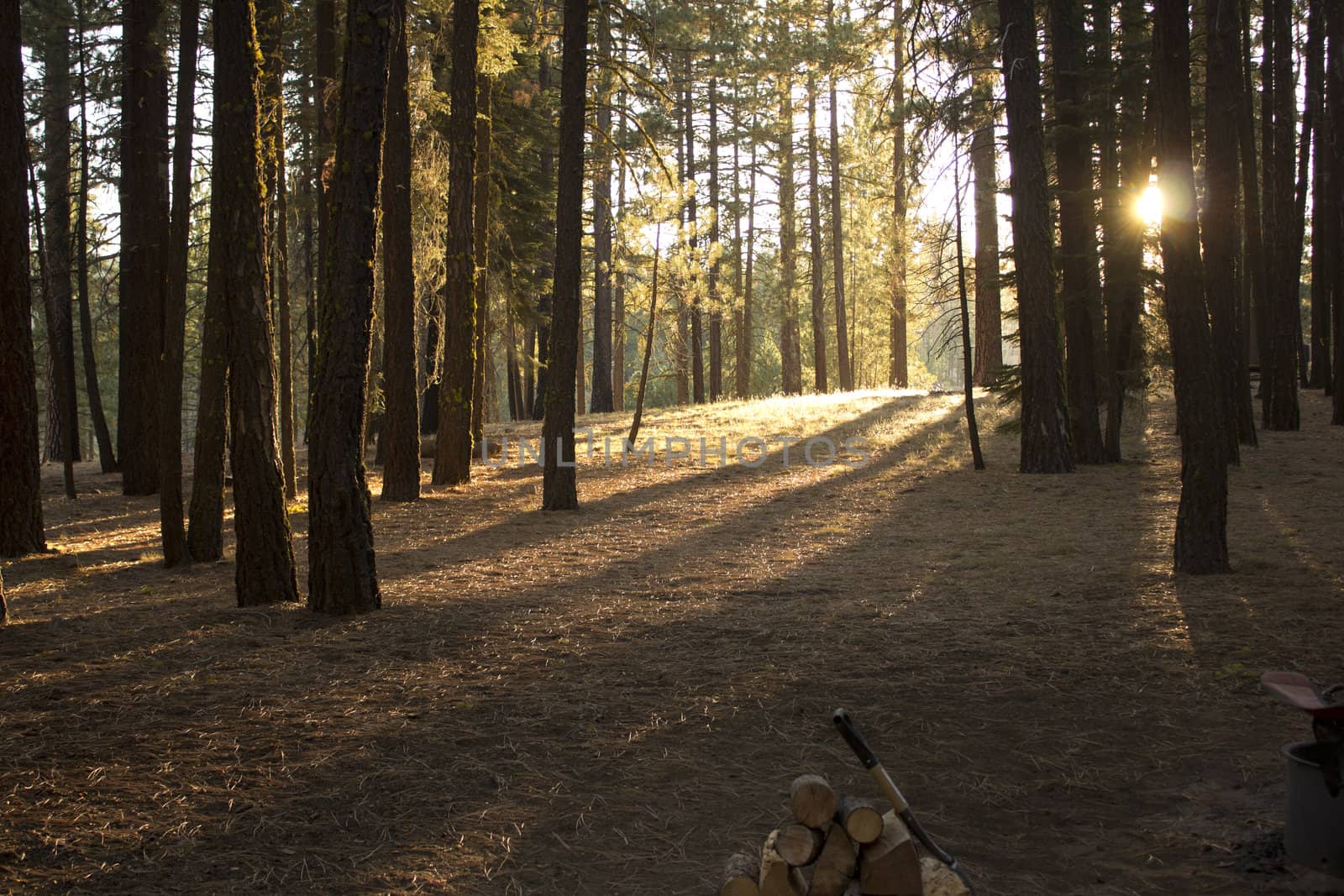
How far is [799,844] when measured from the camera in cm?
381

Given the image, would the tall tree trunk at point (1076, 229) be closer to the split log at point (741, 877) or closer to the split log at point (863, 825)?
the split log at point (863, 825)

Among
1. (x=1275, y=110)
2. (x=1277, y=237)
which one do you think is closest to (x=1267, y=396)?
(x=1277, y=237)

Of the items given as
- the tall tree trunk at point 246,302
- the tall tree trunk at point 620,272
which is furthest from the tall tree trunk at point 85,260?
the tall tree trunk at point 620,272

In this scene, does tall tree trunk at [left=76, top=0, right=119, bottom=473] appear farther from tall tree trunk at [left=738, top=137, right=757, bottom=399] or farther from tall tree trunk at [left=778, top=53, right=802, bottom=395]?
tall tree trunk at [left=738, top=137, right=757, bottom=399]

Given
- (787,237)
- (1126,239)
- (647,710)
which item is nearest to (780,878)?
(647,710)

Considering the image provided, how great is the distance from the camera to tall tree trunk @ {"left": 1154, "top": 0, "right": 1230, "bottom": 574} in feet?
27.6

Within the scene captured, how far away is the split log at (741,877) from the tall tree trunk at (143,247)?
12.7 m

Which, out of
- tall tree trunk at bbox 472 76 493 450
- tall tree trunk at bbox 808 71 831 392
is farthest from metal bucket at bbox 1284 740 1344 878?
tall tree trunk at bbox 808 71 831 392

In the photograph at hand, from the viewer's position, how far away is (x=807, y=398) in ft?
102

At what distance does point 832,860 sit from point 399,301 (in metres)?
12.5

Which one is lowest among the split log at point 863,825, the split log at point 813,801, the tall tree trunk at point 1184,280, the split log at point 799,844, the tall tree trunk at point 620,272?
the split log at point 799,844

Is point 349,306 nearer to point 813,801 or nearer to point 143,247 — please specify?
point 813,801

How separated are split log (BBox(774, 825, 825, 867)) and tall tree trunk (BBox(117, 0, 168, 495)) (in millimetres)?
12804

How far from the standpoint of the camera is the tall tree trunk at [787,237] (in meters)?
37.0
